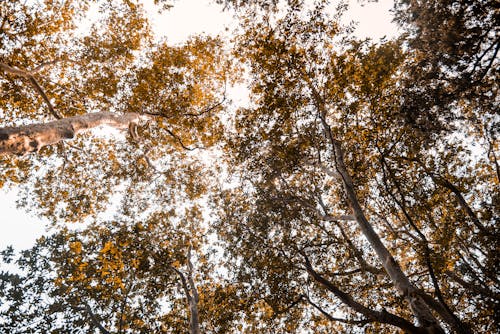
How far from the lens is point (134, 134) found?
10742mm

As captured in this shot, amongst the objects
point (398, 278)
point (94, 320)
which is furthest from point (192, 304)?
point (398, 278)

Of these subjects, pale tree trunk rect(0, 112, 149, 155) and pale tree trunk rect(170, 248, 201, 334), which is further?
pale tree trunk rect(170, 248, 201, 334)

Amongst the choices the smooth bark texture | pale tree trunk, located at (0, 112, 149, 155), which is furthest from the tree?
pale tree trunk, located at (0, 112, 149, 155)

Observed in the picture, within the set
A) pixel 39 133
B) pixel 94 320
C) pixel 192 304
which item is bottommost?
pixel 192 304

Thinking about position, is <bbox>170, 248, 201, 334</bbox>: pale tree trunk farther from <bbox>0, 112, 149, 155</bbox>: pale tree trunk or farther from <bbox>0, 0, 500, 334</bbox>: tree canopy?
<bbox>0, 112, 149, 155</bbox>: pale tree trunk

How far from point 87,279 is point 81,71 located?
28.3ft

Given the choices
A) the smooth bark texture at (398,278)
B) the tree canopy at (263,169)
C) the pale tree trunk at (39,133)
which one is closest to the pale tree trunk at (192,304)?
the tree canopy at (263,169)

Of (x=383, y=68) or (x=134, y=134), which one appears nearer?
(x=383, y=68)

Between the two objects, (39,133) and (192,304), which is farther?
(192,304)

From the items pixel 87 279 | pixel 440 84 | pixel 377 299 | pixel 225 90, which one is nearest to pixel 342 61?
pixel 440 84

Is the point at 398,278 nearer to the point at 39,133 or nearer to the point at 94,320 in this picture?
the point at 39,133

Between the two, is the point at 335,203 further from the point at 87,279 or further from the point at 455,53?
→ the point at 87,279

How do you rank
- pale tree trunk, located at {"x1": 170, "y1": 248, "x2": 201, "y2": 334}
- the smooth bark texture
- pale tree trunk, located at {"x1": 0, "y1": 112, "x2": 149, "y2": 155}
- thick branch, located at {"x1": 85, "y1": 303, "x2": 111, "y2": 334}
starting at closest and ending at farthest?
pale tree trunk, located at {"x1": 0, "y1": 112, "x2": 149, "y2": 155}, the smooth bark texture, pale tree trunk, located at {"x1": 170, "y1": 248, "x2": 201, "y2": 334}, thick branch, located at {"x1": 85, "y1": 303, "x2": 111, "y2": 334}

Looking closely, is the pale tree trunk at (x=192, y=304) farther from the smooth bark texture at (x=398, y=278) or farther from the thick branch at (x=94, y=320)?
the smooth bark texture at (x=398, y=278)
